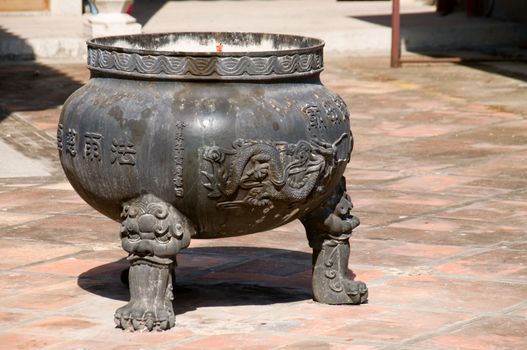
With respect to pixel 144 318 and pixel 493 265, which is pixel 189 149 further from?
pixel 493 265

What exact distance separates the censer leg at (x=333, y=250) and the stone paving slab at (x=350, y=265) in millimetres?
70

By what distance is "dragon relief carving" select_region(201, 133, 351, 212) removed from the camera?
6.20 m

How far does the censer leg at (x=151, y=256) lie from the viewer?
6.27 meters

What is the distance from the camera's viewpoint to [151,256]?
631 cm

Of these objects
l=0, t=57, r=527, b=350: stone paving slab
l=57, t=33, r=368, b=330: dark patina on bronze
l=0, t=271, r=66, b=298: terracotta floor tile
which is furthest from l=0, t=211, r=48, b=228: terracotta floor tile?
l=57, t=33, r=368, b=330: dark patina on bronze

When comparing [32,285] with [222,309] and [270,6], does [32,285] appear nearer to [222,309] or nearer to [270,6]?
[222,309]

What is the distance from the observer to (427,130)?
1256 cm

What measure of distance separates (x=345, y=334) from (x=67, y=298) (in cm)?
146

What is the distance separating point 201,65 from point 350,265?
1801 millimetres

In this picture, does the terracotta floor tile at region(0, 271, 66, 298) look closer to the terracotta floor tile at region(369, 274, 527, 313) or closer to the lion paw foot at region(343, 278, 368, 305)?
the lion paw foot at region(343, 278, 368, 305)

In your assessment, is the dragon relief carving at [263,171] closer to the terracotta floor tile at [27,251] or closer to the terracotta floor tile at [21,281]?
the terracotta floor tile at [21,281]

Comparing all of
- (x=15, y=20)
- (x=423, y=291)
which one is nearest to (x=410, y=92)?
(x=15, y=20)

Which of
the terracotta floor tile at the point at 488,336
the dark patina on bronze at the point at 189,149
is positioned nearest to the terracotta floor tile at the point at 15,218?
the dark patina on bronze at the point at 189,149

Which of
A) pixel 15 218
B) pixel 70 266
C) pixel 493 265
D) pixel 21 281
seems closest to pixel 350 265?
pixel 493 265
